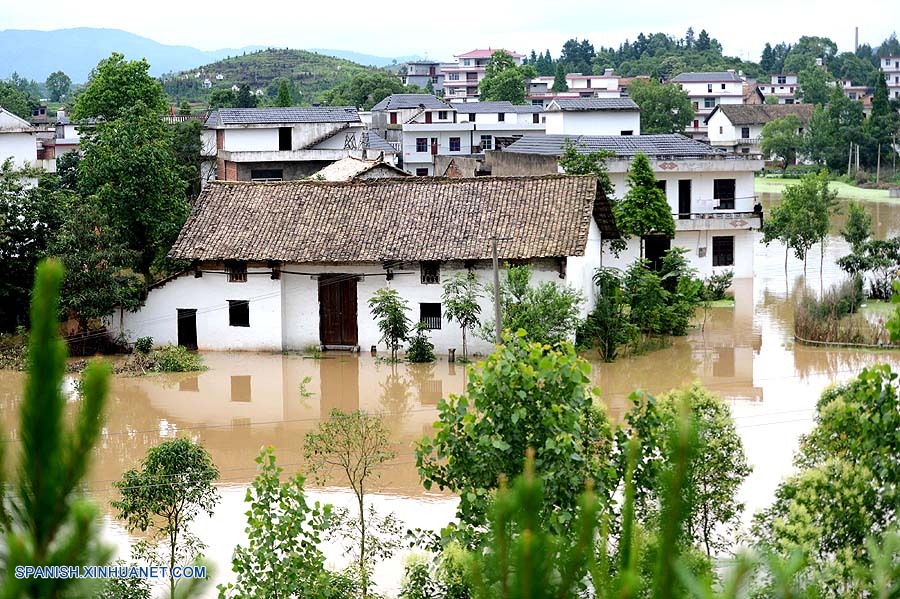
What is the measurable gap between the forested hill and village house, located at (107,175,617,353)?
215 ft

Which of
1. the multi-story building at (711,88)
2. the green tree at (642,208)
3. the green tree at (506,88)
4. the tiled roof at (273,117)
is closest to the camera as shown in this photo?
the green tree at (642,208)

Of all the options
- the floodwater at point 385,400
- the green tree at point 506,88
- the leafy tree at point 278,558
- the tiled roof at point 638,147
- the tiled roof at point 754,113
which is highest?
the green tree at point 506,88

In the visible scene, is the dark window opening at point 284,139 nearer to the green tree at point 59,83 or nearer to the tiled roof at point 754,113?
the tiled roof at point 754,113

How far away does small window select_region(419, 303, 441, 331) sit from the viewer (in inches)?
805

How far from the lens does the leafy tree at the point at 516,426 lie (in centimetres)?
787

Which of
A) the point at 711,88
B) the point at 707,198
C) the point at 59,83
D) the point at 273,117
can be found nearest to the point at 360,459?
the point at 707,198

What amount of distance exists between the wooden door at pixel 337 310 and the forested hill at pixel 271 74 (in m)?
66.1

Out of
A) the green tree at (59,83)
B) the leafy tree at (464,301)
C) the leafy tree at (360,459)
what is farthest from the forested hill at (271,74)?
the leafy tree at (360,459)

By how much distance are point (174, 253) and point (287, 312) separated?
2194mm

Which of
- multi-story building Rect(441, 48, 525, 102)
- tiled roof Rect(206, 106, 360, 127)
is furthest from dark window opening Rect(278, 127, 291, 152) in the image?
multi-story building Rect(441, 48, 525, 102)

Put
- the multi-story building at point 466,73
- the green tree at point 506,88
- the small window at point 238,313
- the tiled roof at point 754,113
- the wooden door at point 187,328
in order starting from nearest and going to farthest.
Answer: the small window at point 238,313
the wooden door at point 187,328
the tiled roof at point 754,113
the green tree at point 506,88
the multi-story building at point 466,73

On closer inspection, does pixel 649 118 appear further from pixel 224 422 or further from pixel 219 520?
pixel 219 520

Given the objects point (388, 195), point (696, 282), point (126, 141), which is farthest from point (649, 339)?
point (126, 141)

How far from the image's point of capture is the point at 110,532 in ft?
39.7
